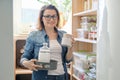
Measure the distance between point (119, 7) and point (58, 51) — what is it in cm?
66

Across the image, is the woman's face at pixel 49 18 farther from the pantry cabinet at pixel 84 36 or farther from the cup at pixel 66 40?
the pantry cabinet at pixel 84 36

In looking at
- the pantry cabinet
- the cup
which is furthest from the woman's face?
the pantry cabinet

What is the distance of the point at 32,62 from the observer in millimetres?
1540

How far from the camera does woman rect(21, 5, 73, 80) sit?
1610 millimetres

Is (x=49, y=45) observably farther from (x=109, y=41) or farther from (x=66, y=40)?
(x=109, y=41)

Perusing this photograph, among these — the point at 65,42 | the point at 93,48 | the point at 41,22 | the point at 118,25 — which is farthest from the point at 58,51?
the point at 93,48

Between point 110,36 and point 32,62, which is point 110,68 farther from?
point 32,62

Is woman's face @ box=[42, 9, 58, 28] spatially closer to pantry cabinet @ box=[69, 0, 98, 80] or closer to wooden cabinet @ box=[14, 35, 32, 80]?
pantry cabinet @ box=[69, 0, 98, 80]

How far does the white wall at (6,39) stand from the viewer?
2.37 ft

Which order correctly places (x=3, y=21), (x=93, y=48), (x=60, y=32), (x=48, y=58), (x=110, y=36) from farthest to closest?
(x=93, y=48)
(x=60, y=32)
(x=48, y=58)
(x=110, y=36)
(x=3, y=21)

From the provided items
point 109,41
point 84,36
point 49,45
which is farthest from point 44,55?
point 84,36

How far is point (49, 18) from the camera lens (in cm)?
161

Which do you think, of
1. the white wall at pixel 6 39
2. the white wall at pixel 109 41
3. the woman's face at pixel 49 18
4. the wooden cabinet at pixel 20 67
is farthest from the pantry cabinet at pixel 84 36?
the white wall at pixel 6 39

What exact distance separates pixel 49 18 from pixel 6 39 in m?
0.91
